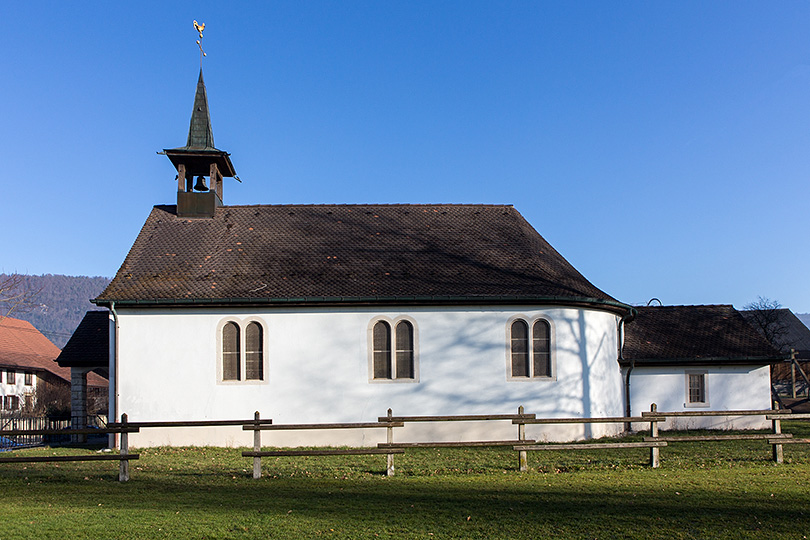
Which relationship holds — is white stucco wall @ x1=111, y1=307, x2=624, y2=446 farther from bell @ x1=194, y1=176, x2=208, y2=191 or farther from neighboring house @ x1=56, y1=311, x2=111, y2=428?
bell @ x1=194, y1=176, x2=208, y2=191

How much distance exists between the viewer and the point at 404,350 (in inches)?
836

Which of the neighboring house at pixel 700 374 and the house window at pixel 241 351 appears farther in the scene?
the neighboring house at pixel 700 374

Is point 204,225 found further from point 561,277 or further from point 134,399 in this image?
point 561,277

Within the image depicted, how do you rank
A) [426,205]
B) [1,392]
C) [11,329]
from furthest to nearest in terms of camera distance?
[11,329] → [1,392] → [426,205]

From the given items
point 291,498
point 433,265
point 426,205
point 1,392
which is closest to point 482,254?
point 433,265

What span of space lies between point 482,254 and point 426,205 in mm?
3899

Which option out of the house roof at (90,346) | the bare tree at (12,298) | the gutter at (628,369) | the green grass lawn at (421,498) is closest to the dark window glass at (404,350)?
the green grass lawn at (421,498)

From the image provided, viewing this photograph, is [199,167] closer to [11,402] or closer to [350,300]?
[350,300]

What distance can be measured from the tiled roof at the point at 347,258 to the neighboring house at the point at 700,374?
3.00 m

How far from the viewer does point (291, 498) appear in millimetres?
11750

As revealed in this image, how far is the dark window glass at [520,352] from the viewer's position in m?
21.4

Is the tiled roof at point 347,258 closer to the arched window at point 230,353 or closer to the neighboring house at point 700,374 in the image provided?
the arched window at point 230,353

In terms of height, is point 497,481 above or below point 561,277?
below

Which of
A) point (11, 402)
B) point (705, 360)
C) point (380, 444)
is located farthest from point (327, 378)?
point (11, 402)
